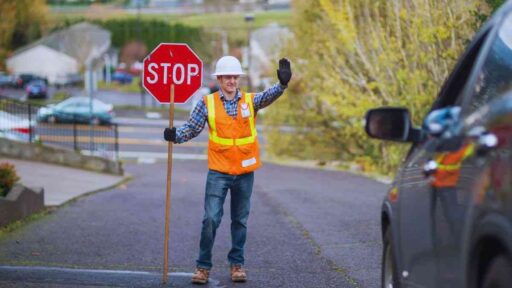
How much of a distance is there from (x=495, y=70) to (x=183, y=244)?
7413 mm

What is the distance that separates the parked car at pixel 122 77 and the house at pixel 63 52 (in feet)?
15.5

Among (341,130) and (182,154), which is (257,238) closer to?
(341,130)

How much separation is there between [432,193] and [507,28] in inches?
35.9

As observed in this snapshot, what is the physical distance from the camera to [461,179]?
4.73m

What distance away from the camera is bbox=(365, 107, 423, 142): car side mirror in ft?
18.5

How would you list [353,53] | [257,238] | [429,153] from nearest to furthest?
1. [429,153]
2. [257,238]
3. [353,53]

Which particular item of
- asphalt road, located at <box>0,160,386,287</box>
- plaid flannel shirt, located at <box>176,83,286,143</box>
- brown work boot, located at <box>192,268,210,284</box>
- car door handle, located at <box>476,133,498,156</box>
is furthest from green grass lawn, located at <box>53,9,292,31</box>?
car door handle, located at <box>476,133,498,156</box>

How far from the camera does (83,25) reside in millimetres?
74000

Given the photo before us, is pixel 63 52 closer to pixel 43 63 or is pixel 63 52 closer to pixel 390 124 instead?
pixel 43 63

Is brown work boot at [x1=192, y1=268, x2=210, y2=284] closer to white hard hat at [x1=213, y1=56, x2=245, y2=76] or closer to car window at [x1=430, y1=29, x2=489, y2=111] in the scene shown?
white hard hat at [x1=213, y1=56, x2=245, y2=76]

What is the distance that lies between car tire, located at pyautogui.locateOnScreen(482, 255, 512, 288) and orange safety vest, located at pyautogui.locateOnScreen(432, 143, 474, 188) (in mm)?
566

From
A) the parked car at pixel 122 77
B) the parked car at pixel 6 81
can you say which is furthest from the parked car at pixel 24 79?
the parked car at pixel 122 77

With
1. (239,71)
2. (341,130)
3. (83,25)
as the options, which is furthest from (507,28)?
(83,25)

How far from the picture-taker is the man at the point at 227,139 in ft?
29.8
